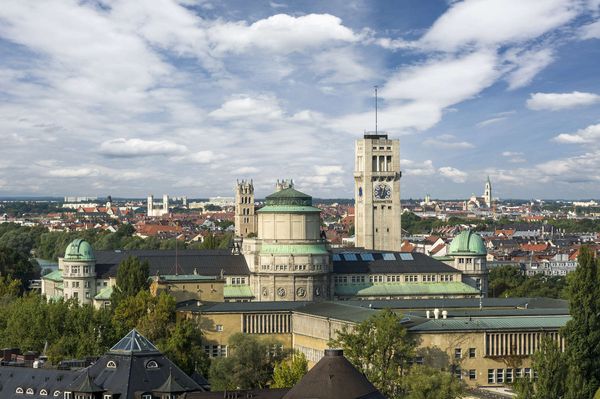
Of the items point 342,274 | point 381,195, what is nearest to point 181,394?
point 342,274

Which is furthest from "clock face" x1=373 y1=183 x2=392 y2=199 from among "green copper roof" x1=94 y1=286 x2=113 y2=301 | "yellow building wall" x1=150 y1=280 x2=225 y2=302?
"green copper roof" x1=94 y1=286 x2=113 y2=301

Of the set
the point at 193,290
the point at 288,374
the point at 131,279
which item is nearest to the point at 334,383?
the point at 288,374

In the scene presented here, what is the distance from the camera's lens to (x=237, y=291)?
125m

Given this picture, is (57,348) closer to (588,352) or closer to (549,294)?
(588,352)

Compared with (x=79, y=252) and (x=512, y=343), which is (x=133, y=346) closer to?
(x=512, y=343)

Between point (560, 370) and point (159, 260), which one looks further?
point (159, 260)

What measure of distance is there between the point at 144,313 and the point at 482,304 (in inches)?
1295

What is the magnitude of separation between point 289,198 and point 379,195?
50.4 metres

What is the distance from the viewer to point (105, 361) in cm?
7200

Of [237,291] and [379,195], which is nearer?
[237,291]

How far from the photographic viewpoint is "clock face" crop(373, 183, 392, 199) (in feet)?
568

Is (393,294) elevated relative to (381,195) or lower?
lower

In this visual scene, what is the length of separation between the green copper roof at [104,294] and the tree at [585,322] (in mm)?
57071

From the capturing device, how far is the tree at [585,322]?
258ft
